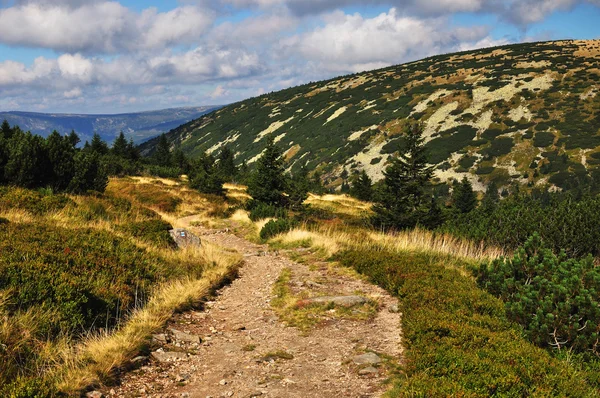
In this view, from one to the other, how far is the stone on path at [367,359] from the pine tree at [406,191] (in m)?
17.1

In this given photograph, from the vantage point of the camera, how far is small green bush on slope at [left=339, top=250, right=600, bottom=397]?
4531 mm

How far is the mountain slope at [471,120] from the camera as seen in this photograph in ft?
232

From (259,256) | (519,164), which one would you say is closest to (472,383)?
(259,256)

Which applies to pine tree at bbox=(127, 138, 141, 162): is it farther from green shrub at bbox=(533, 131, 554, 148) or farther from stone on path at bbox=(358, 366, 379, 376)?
green shrub at bbox=(533, 131, 554, 148)

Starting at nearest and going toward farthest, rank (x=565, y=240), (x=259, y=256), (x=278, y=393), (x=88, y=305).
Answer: (x=278, y=393), (x=88, y=305), (x=565, y=240), (x=259, y=256)

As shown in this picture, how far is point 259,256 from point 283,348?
810 centimetres

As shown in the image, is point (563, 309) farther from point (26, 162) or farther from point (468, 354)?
point (26, 162)

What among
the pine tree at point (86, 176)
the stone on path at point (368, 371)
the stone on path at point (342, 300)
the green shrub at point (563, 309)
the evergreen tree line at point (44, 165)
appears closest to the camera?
the stone on path at point (368, 371)

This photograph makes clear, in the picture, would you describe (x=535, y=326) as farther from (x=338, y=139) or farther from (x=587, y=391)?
(x=338, y=139)

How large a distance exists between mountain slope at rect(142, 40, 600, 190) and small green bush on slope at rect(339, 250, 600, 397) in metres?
53.2

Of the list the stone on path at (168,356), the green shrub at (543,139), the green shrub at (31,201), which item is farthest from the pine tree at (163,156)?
the green shrub at (543,139)

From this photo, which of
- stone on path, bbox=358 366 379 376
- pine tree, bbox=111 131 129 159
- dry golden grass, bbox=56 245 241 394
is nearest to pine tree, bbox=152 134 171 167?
pine tree, bbox=111 131 129 159

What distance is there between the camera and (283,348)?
252 inches

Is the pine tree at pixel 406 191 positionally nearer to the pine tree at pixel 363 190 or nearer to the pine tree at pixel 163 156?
the pine tree at pixel 363 190
